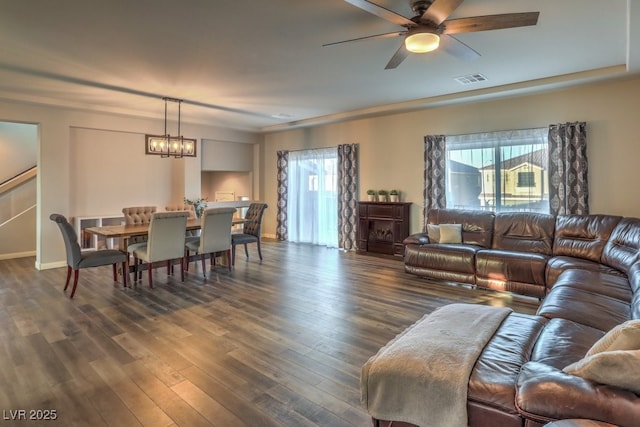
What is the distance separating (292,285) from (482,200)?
3496mm

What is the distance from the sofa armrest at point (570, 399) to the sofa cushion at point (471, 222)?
4024 mm

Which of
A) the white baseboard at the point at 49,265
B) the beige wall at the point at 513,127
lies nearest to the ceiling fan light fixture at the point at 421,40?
the beige wall at the point at 513,127

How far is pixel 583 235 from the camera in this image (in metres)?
4.46

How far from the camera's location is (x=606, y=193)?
193 inches

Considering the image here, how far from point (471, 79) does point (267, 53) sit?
286 cm

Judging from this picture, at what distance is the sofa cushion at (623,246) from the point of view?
3629mm

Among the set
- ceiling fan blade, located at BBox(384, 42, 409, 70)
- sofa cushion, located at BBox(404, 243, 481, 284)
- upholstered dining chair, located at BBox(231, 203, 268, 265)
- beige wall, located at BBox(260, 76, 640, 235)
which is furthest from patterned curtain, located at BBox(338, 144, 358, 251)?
ceiling fan blade, located at BBox(384, 42, 409, 70)

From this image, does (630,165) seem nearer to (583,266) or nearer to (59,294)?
(583,266)

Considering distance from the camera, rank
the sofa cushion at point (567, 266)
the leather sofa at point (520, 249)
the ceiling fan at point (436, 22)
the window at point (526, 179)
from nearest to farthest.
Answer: the ceiling fan at point (436, 22) → the sofa cushion at point (567, 266) → the leather sofa at point (520, 249) → the window at point (526, 179)

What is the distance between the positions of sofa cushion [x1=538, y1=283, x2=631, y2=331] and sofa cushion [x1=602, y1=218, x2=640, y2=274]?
1061mm

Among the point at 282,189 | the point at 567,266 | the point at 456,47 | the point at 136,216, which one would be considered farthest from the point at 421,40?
the point at 282,189

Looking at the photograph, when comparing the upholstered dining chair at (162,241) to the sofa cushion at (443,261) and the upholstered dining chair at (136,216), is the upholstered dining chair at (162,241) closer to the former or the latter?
the upholstered dining chair at (136,216)

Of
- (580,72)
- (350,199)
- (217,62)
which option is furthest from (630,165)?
(217,62)

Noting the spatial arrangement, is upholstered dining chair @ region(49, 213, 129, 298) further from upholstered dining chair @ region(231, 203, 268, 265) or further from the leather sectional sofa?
the leather sectional sofa
